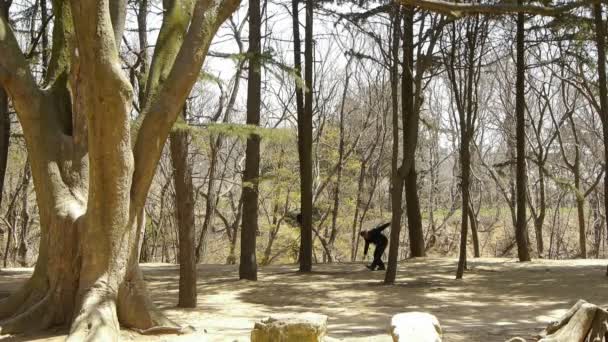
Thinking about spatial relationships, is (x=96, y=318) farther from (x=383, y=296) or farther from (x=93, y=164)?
(x=383, y=296)

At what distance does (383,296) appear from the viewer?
1195cm

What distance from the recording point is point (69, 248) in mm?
7676

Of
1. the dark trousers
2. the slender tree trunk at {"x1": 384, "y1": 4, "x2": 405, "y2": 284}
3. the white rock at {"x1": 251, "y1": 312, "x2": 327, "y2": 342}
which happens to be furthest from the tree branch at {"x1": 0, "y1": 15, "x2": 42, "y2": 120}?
the dark trousers

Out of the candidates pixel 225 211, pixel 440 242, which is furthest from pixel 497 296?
pixel 225 211

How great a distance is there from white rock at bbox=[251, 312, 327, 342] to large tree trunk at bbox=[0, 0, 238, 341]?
5.45 feet

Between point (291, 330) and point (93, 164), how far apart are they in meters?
2.75

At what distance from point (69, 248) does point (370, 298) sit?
5.77 meters

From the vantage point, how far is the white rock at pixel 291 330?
19.3ft

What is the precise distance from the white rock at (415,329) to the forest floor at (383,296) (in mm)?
1491

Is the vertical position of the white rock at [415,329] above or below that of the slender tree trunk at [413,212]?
below

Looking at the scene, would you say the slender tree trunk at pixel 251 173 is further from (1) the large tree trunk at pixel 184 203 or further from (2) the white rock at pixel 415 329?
(2) the white rock at pixel 415 329

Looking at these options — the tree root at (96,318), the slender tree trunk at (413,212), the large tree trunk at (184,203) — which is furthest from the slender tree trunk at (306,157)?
the tree root at (96,318)

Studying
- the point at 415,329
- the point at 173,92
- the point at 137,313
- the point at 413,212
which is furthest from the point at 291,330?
the point at 413,212

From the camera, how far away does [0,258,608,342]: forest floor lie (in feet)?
26.8
